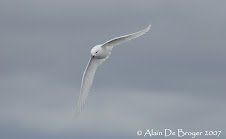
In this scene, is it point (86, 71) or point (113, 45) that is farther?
point (86, 71)

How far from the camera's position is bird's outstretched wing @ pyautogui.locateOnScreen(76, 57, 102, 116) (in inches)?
2452

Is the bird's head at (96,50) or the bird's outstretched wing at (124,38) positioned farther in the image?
the bird's outstretched wing at (124,38)

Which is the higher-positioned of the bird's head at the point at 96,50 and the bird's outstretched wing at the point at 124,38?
the bird's outstretched wing at the point at 124,38

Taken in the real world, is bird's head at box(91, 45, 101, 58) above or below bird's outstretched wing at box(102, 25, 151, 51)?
below

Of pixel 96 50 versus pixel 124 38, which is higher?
pixel 124 38

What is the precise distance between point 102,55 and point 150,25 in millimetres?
5059

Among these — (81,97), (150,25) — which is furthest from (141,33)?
(81,97)

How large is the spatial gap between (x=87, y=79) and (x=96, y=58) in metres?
4.08

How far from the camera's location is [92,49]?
58.0 meters

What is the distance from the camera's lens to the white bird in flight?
58.2 meters

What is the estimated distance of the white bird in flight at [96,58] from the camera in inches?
2291

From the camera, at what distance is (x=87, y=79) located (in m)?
63.6

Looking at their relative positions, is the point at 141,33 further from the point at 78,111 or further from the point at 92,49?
the point at 78,111

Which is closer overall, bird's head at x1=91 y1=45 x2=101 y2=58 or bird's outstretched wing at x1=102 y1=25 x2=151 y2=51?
Answer: bird's head at x1=91 y1=45 x2=101 y2=58
